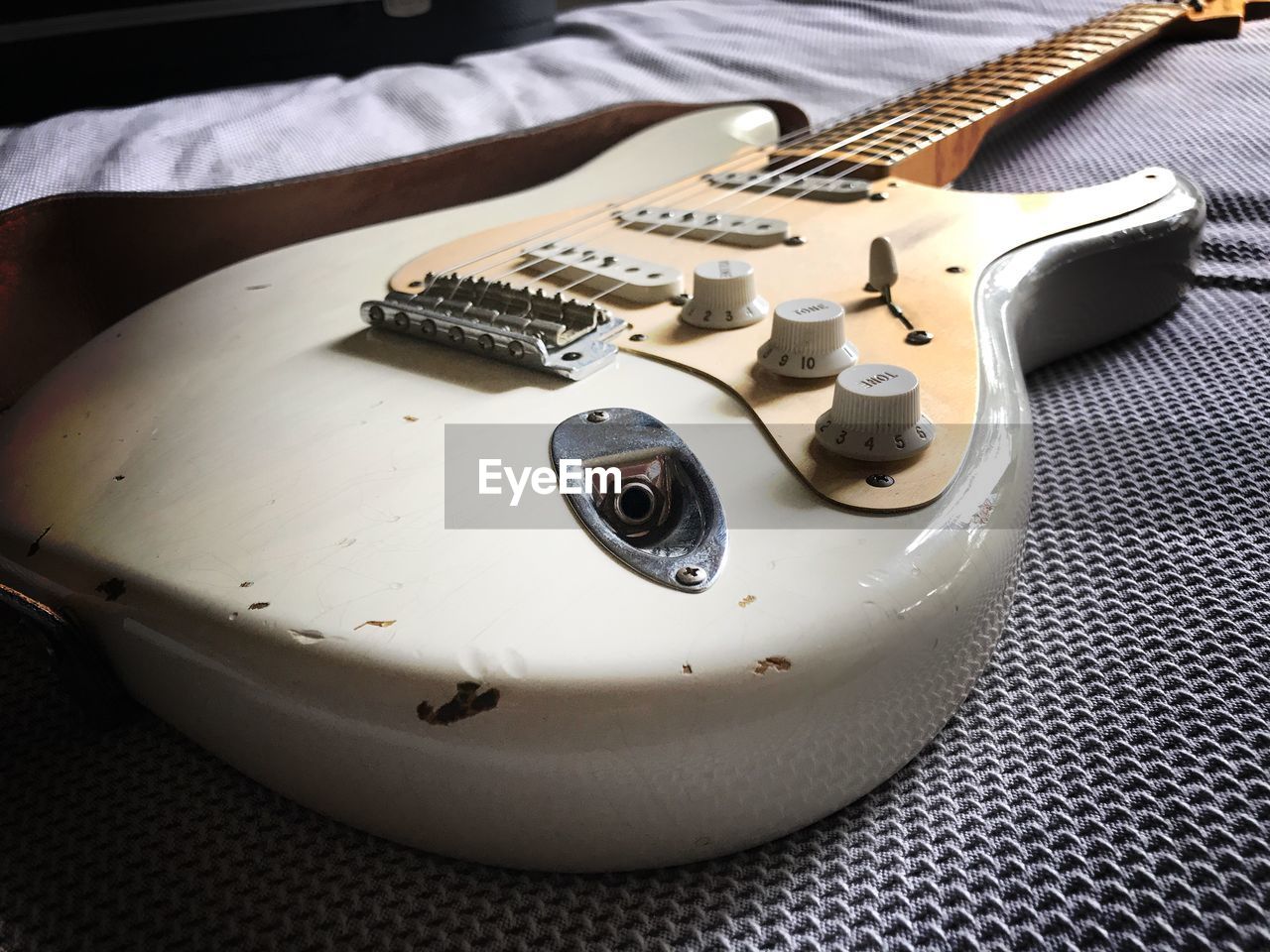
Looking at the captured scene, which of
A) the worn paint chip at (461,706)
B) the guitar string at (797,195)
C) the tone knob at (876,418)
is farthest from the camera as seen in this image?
the guitar string at (797,195)

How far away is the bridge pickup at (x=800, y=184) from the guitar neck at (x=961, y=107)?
3 cm

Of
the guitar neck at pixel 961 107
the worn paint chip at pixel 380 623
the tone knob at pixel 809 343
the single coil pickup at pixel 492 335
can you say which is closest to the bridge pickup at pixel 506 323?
the single coil pickup at pixel 492 335

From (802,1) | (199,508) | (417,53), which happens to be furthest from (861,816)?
(417,53)

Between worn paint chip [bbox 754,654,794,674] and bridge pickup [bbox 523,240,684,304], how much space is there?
34 centimetres

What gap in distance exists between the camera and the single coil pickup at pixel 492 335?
583 mm

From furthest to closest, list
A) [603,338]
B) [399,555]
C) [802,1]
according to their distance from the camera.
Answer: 1. [802,1]
2. [603,338]
3. [399,555]

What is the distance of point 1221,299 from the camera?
0.87 m

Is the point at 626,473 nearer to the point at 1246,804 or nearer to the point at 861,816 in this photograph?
the point at 861,816

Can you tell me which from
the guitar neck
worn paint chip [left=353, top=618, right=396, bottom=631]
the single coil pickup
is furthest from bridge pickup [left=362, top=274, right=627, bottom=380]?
the guitar neck

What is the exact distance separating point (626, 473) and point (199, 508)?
0.20m

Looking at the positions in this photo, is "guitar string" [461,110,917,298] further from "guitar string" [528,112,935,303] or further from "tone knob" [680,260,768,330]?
"tone knob" [680,260,768,330]

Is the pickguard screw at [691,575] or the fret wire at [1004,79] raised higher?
the fret wire at [1004,79]

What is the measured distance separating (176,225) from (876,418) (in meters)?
0.66

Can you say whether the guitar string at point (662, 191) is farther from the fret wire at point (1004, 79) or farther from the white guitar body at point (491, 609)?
the white guitar body at point (491, 609)
